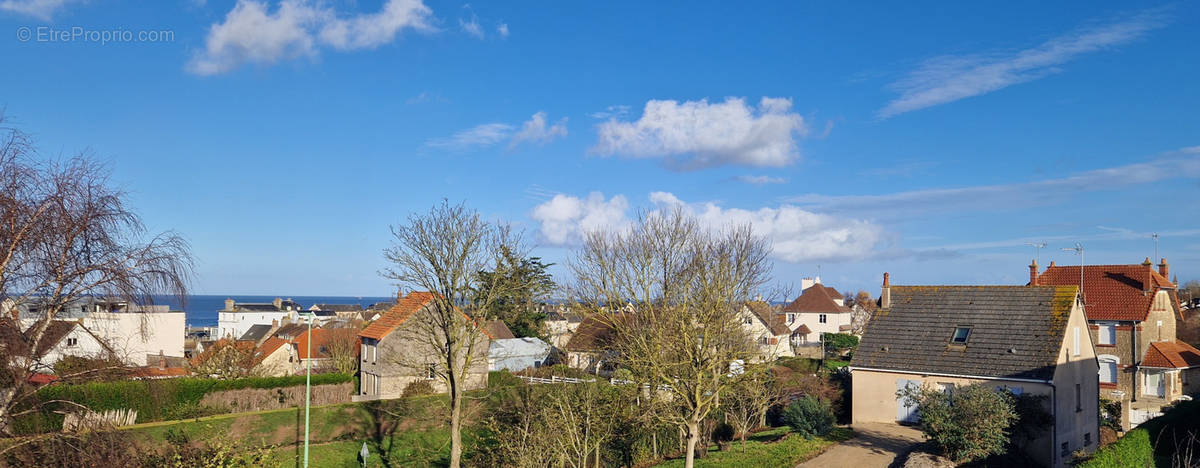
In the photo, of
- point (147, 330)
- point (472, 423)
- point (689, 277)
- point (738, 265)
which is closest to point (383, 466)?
point (472, 423)

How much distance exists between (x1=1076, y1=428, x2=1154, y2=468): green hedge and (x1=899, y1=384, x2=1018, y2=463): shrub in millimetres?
3575

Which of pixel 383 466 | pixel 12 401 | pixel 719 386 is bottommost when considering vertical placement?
pixel 383 466

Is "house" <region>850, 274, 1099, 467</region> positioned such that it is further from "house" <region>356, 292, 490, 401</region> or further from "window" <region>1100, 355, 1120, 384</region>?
"house" <region>356, 292, 490, 401</region>

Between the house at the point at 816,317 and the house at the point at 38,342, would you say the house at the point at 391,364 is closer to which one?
Result: the house at the point at 38,342

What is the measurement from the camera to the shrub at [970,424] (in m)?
22.0

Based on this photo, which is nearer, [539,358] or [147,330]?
[147,330]

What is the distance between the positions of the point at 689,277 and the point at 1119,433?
2188 cm

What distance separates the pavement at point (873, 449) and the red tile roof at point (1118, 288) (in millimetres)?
18699

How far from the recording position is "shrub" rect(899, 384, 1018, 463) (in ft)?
72.1

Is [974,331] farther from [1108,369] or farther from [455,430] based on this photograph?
[455,430]

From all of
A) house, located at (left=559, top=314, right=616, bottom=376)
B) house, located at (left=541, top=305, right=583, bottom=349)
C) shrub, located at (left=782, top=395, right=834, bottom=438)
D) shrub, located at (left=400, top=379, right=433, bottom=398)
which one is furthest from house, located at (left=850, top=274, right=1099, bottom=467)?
house, located at (left=541, top=305, right=583, bottom=349)

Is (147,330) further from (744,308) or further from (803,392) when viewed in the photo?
(803,392)

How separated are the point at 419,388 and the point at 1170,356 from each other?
40009 millimetres

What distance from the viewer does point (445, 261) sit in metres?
28.5
